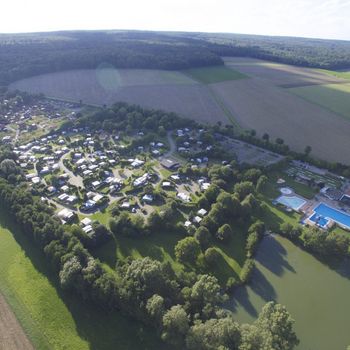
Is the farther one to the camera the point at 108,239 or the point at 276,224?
the point at 276,224

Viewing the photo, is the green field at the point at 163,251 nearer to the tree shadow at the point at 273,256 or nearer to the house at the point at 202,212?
the tree shadow at the point at 273,256


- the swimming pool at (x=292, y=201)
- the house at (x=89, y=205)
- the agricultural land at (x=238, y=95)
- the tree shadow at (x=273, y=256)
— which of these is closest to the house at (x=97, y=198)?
the house at (x=89, y=205)

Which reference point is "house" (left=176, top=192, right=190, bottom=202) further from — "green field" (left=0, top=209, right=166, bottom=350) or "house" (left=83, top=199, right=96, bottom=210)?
"green field" (left=0, top=209, right=166, bottom=350)

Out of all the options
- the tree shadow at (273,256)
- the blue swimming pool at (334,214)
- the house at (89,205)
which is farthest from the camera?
the house at (89,205)

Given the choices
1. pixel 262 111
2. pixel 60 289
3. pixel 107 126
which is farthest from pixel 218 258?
pixel 262 111

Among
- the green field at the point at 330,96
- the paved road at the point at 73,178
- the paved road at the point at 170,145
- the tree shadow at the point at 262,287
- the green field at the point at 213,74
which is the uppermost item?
the green field at the point at 213,74

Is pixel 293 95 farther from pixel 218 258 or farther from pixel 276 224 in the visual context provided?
pixel 218 258

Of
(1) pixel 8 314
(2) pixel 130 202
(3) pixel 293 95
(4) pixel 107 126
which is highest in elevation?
(3) pixel 293 95
